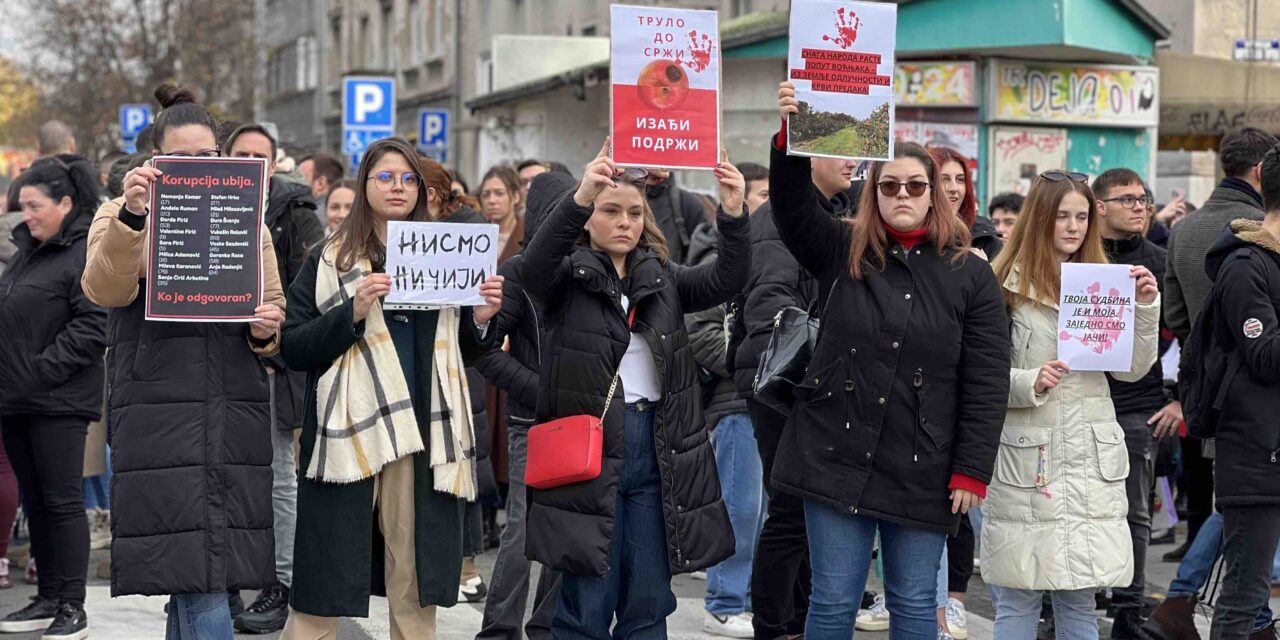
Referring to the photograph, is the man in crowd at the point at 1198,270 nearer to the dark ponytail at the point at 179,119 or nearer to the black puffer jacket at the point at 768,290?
the black puffer jacket at the point at 768,290

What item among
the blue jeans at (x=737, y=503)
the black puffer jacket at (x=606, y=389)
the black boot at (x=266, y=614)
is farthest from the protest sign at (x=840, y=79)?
the black boot at (x=266, y=614)

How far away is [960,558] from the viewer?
24.9 ft

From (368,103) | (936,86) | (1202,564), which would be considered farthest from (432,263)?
(368,103)

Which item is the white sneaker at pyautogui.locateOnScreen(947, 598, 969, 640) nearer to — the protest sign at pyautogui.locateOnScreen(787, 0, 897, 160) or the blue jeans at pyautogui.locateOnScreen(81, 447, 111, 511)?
the protest sign at pyautogui.locateOnScreen(787, 0, 897, 160)

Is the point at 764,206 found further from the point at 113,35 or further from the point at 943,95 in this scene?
the point at 113,35

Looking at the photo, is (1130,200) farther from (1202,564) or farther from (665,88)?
(665,88)

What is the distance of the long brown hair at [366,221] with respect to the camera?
5.68m

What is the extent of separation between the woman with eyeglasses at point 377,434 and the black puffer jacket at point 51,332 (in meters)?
2.19

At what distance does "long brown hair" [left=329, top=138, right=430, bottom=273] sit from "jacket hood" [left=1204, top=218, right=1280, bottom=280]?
3075mm

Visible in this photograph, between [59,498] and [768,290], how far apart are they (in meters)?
3.30

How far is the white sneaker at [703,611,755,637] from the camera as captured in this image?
7465 mm

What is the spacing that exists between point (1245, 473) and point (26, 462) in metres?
5.23

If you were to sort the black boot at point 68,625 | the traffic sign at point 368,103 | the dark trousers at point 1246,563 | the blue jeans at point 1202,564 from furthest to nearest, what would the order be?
the traffic sign at point 368,103 < the black boot at point 68,625 < the blue jeans at point 1202,564 < the dark trousers at point 1246,563

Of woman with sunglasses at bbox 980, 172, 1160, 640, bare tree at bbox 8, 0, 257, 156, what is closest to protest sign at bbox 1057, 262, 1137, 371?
woman with sunglasses at bbox 980, 172, 1160, 640
